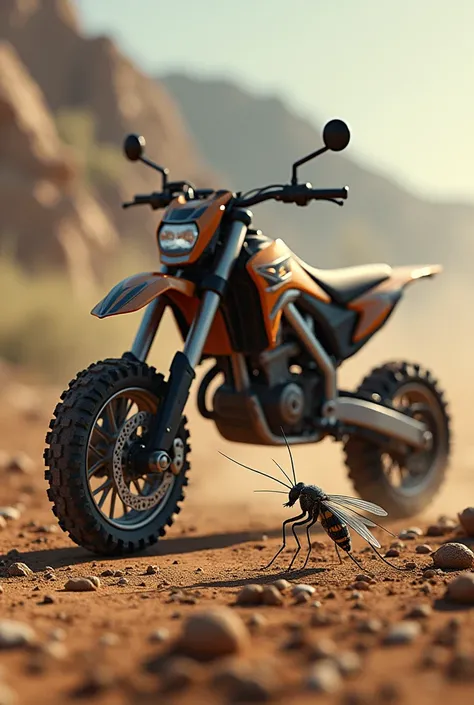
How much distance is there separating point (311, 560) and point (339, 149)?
214 centimetres

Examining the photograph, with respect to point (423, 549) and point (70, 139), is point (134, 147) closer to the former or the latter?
point (423, 549)

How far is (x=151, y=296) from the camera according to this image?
4.87m

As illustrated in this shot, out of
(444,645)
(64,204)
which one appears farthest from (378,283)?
(64,204)

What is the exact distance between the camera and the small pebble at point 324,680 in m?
2.18

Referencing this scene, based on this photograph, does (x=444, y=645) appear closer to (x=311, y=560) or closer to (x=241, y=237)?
(x=311, y=560)

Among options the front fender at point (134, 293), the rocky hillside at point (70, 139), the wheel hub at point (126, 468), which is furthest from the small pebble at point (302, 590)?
the rocky hillside at point (70, 139)

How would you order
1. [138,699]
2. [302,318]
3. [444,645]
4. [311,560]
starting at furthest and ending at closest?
[302,318], [311,560], [444,645], [138,699]

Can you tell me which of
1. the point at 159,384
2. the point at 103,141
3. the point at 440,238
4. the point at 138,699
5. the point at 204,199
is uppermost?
the point at 440,238

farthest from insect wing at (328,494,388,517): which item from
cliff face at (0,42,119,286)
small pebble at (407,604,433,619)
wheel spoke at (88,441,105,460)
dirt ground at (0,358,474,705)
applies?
cliff face at (0,42,119,286)

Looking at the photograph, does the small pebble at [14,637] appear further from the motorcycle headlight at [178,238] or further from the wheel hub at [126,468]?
the motorcycle headlight at [178,238]

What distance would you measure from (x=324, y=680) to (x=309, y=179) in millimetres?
78759

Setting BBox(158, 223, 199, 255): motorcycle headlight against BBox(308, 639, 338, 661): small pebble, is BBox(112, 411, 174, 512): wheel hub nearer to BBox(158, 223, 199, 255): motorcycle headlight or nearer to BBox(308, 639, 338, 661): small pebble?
BBox(158, 223, 199, 255): motorcycle headlight

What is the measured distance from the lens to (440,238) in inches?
3214

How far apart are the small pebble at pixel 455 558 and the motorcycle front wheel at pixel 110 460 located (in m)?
1.41
